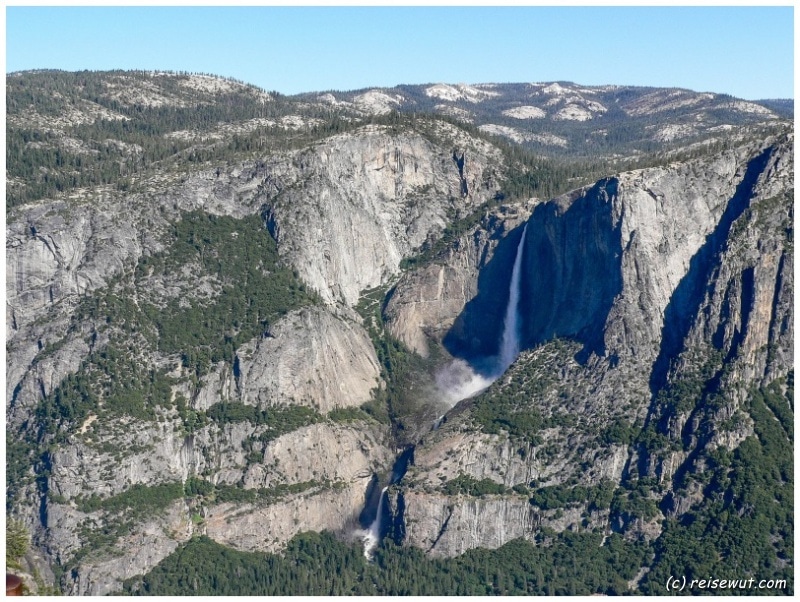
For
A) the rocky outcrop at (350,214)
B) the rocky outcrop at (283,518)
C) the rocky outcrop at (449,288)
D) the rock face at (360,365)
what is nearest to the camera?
the rock face at (360,365)

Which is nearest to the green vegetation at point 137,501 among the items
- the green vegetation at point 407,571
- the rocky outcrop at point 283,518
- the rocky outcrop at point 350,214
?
A: the rocky outcrop at point 283,518

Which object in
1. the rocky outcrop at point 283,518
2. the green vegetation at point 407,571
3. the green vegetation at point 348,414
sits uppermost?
the green vegetation at point 348,414

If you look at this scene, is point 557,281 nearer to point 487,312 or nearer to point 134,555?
point 487,312

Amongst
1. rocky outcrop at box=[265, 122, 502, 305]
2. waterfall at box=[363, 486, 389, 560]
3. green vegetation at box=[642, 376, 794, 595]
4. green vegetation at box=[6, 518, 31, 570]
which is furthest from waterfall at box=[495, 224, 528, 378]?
green vegetation at box=[6, 518, 31, 570]

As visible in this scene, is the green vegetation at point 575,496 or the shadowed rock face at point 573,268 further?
the shadowed rock face at point 573,268

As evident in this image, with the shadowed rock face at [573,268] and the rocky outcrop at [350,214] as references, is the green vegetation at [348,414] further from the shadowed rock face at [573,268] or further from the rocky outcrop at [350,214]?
the shadowed rock face at [573,268]

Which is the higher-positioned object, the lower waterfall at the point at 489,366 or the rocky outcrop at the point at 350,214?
the rocky outcrop at the point at 350,214
